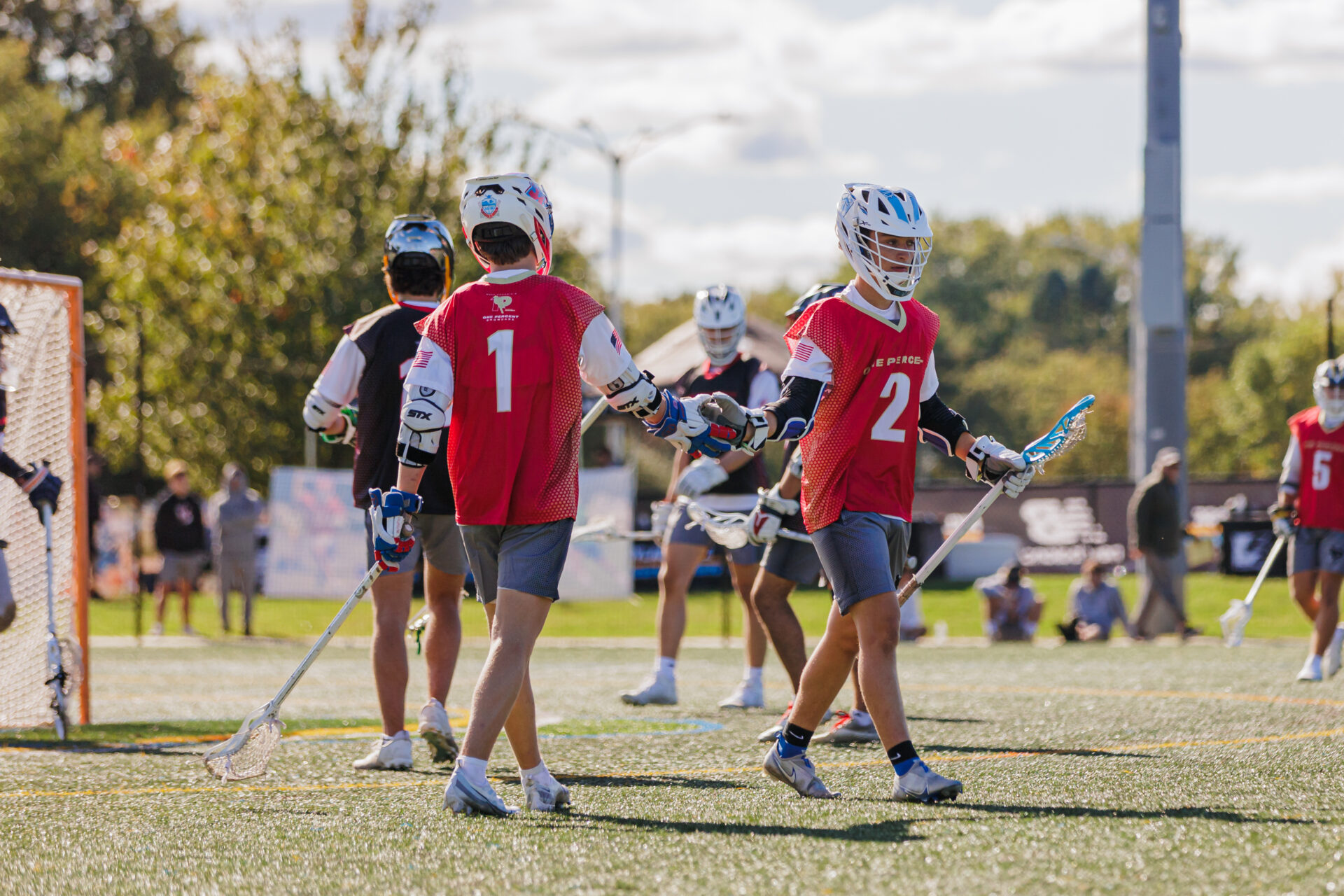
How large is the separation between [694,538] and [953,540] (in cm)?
337

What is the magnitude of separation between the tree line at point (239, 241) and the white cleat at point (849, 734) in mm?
13117

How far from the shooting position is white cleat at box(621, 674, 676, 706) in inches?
362

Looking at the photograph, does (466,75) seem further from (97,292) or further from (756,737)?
(756,737)

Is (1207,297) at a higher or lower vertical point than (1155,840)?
higher

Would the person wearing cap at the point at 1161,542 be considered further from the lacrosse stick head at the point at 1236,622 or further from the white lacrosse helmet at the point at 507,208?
the white lacrosse helmet at the point at 507,208

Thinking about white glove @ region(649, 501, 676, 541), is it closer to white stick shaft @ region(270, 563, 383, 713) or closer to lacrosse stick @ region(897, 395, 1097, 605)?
lacrosse stick @ region(897, 395, 1097, 605)

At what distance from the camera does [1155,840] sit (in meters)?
4.38

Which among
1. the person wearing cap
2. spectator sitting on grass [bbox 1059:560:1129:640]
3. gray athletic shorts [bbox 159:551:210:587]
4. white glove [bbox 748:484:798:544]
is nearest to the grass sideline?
gray athletic shorts [bbox 159:551:210:587]

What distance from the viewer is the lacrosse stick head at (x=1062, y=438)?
578cm

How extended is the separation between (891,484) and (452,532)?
191cm

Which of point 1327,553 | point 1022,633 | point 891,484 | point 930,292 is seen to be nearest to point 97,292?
point 1022,633

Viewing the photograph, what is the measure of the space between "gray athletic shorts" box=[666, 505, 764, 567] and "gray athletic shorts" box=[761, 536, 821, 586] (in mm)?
1081

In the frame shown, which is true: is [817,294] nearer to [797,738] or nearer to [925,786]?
[797,738]

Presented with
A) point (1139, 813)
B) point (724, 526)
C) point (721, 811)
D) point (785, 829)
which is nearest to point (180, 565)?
point (724, 526)
